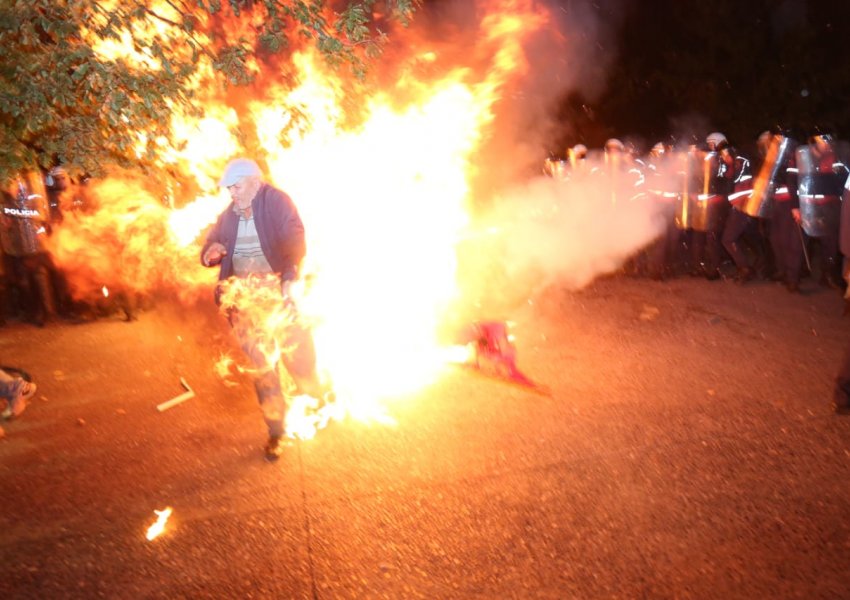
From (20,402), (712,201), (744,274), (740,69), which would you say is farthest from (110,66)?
(740,69)

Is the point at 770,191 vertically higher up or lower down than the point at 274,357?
higher up

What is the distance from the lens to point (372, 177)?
748 centimetres

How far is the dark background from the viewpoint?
1719cm

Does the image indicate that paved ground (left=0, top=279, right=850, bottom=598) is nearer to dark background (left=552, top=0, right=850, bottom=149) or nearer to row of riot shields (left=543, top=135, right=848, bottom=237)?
row of riot shields (left=543, top=135, right=848, bottom=237)

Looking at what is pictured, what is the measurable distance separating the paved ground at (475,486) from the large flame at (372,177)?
1.23 meters

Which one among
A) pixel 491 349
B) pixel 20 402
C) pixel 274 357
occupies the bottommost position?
pixel 491 349

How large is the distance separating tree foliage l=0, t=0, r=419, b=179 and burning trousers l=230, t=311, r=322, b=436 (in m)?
2.06

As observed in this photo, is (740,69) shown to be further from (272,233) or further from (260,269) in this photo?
(260,269)

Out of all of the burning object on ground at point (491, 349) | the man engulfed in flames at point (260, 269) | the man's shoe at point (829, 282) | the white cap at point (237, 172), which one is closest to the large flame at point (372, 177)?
the burning object on ground at point (491, 349)

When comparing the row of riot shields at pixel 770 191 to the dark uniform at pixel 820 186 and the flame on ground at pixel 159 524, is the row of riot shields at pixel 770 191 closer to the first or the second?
the dark uniform at pixel 820 186

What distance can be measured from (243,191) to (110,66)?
5.38ft

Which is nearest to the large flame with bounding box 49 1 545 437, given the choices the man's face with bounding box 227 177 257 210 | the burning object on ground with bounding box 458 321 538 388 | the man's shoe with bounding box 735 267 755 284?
the burning object on ground with bounding box 458 321 538 388

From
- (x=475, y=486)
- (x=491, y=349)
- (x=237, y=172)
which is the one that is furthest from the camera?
(x=491, y=349)

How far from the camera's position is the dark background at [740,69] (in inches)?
677
